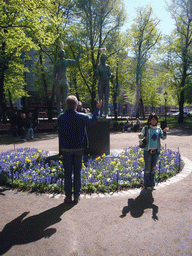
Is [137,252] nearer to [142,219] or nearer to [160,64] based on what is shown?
[142,219]

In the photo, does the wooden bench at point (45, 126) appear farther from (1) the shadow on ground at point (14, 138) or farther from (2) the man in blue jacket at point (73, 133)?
(2) the man in blue jacket at point (73, 133)

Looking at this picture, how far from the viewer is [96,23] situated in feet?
75.4

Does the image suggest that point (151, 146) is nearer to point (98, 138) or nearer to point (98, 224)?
point (98, 224)

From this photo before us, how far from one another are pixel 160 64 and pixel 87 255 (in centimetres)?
3410

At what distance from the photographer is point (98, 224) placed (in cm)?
351

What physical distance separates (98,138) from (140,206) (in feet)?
14.0

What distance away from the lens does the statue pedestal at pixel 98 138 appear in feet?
26.9

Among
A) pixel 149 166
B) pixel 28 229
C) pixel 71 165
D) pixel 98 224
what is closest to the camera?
pixel 28 229

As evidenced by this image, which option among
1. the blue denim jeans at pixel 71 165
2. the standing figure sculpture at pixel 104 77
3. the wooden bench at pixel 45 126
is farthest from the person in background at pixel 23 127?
the blue denim jeans at pixel 71 165

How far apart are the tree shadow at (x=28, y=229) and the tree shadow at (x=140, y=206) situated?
Answer: 1161 millimetres

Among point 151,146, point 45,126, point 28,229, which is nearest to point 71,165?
point 28,229

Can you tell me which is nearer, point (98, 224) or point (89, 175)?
point (98, 224)

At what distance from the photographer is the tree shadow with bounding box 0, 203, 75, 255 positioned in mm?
3051

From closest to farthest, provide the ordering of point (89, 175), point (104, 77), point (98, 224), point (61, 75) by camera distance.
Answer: point (98, 224) < point (89, 175) < point (61, 75) < point (104, 77)
